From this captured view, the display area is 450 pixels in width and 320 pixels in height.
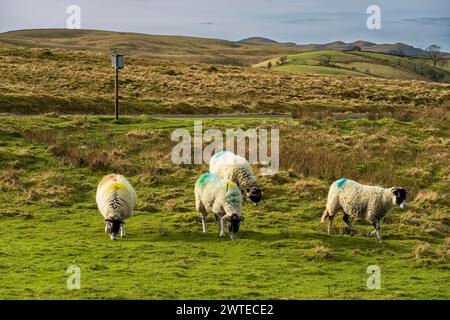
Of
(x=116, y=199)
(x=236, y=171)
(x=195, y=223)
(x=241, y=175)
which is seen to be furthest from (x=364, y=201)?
(x=116, y=199)

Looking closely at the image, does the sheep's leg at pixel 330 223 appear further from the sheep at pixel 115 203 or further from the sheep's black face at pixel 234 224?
the sheep at pixel 115 203

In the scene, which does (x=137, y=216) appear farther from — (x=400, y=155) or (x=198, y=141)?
(x=400, y=155)

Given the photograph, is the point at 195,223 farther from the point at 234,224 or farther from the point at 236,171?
the point at 236,171

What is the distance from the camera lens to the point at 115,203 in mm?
16844

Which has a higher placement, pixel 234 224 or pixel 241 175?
pixel 241 175

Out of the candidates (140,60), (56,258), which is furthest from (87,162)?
(140,60)

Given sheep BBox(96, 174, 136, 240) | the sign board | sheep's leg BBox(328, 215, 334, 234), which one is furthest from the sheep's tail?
the sign board

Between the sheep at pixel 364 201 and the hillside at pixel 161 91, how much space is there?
2701cm

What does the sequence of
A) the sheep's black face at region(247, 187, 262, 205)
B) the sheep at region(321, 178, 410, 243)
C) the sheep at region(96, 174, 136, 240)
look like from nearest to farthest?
1. the sheep at region(96, 174, 136, 240)
2. the sheep at region(321, 178, 410, 243)
3. the sheep's black face at region(247, 187, 262, 205)

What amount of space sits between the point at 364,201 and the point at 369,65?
14757 cm

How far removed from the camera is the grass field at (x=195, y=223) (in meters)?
12.7

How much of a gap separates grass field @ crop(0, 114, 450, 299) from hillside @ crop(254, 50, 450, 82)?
350 ft

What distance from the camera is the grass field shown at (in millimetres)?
12672

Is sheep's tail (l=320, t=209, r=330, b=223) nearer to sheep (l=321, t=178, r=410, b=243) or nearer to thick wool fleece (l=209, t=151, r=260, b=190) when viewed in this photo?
sheep (l=321, t=178, r=410, b=243)
